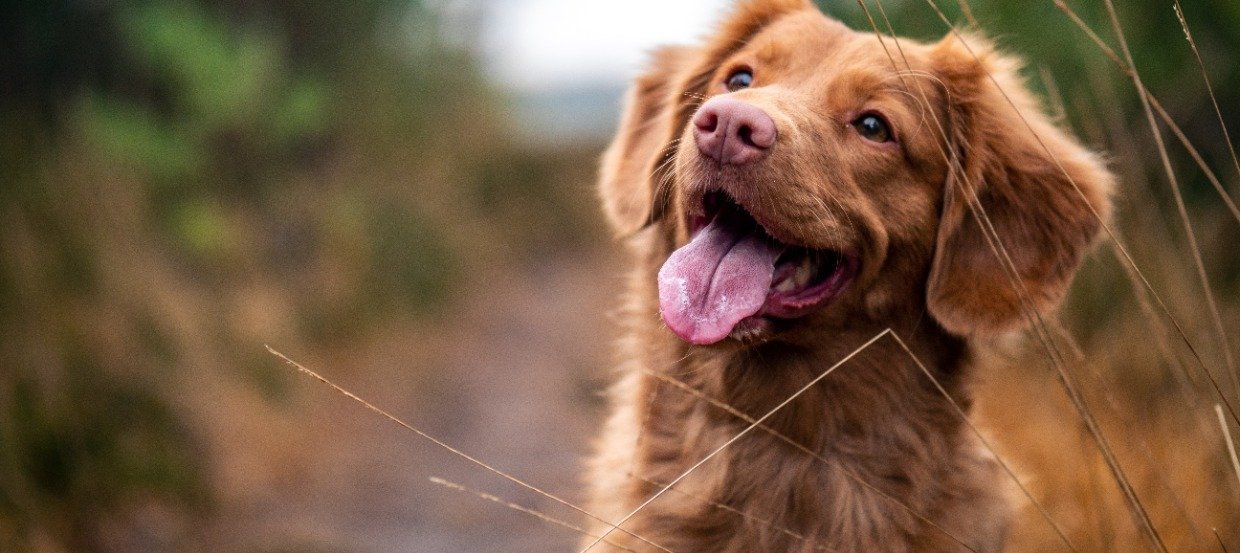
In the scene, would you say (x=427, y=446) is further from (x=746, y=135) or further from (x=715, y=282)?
(x=746, y=135)

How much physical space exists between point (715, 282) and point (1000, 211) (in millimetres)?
859

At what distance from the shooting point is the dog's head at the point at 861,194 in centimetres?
217

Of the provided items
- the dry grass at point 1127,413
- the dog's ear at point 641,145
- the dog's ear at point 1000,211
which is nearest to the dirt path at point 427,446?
the dog's ear at point 641,145

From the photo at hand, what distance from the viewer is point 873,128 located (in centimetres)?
240

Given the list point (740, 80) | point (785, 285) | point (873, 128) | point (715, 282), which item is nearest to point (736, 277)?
point (715, 282)

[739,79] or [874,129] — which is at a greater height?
[739,79]

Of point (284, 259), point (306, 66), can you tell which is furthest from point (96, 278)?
point (306, 66)

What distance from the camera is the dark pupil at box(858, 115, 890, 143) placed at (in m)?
2.40

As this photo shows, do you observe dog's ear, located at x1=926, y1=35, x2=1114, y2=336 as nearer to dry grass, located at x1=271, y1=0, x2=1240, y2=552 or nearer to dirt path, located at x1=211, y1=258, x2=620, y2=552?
dry grass, located at x1=271, y1=0, x2=1240, y2=552

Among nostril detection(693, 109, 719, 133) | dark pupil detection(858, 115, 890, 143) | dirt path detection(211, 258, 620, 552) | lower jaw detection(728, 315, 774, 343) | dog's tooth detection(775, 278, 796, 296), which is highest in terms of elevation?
nostril detection(693, 109, 719, 133)

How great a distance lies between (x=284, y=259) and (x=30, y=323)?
219 centimetres

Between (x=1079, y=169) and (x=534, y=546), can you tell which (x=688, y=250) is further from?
(x=534, y=546)

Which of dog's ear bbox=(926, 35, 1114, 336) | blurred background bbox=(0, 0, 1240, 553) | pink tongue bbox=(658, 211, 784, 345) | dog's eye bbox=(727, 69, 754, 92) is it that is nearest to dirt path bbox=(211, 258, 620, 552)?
blurred background bbox=(0, 0, 1240, 553)

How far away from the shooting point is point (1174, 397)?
3.77m
